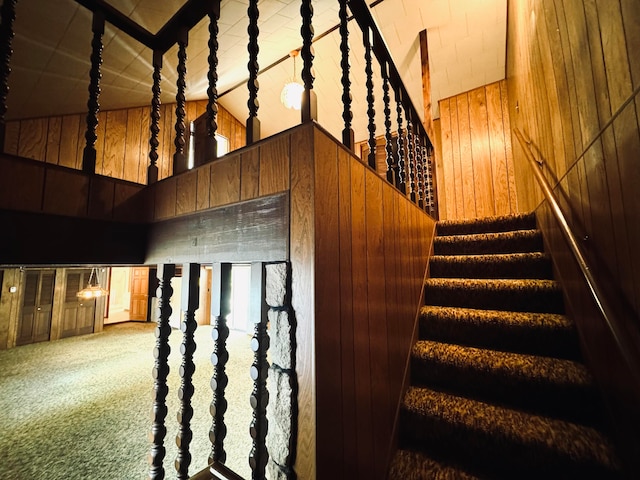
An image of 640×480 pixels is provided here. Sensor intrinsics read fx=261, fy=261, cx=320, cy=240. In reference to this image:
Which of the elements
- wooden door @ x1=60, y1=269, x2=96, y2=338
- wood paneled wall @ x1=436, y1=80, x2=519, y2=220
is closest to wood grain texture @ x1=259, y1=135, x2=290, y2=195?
wood paneled wall @ x1=436, y1=80, x2=519, y2=220

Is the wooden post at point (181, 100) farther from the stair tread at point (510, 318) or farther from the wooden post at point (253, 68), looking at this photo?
the stair tread at point (510, 318)

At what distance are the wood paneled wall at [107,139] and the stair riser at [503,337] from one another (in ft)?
16.6

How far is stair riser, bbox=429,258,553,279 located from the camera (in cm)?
177

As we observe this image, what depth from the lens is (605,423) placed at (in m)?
1.04

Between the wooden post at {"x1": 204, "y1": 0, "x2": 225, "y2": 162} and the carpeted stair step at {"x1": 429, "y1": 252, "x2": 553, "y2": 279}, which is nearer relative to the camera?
the wooden post at {"x1": 204, "y1": 0, "x2": 225, "y2": 162}

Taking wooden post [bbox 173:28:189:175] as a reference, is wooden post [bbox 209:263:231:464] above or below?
below

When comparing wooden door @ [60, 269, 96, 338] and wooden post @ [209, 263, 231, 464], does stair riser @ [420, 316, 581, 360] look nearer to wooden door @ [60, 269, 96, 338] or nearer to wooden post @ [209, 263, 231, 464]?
wooden post @ [209, 263, 231, 464]

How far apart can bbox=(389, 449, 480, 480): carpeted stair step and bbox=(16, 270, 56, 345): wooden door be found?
874cm

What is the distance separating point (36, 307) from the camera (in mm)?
6297

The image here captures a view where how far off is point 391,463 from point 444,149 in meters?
4.53

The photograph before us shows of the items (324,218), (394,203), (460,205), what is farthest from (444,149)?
(324,218)

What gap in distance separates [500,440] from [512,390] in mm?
269

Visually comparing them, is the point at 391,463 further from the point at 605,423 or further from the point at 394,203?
the point at 394,203

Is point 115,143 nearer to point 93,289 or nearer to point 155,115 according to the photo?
point 93,289
